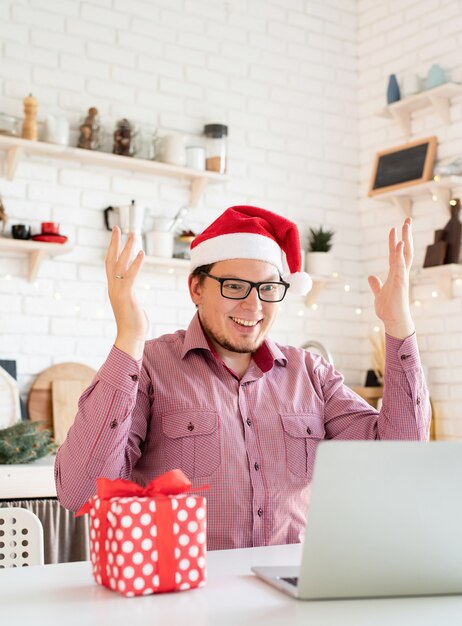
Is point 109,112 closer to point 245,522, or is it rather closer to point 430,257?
point 430,257

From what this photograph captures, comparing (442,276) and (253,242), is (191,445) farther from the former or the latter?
(442,276)

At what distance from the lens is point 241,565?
4.70 ft

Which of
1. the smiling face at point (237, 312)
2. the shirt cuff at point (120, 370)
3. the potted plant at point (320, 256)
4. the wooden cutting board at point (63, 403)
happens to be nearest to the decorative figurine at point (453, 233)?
the potted plant at point (320, 256)

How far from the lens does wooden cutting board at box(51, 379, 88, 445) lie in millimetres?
3732

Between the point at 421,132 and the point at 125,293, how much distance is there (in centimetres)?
324

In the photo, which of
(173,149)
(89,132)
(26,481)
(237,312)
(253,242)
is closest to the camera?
(237,312)

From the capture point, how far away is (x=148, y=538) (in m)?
1.22

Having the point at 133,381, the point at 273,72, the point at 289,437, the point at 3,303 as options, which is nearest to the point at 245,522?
the point at 289,437

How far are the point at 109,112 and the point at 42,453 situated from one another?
1.71 m

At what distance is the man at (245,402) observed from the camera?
1.96m

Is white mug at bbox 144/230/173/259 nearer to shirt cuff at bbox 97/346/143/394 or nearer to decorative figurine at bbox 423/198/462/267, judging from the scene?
decorative figurine at bbox 423/198/462/267

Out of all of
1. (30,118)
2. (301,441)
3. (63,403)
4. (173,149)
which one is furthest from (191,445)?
(173,149)

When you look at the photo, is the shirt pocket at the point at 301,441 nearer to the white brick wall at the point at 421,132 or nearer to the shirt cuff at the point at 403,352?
the shirt cuff at the point at 403,352

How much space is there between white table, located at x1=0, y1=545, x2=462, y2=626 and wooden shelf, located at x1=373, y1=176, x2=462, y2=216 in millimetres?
3188
